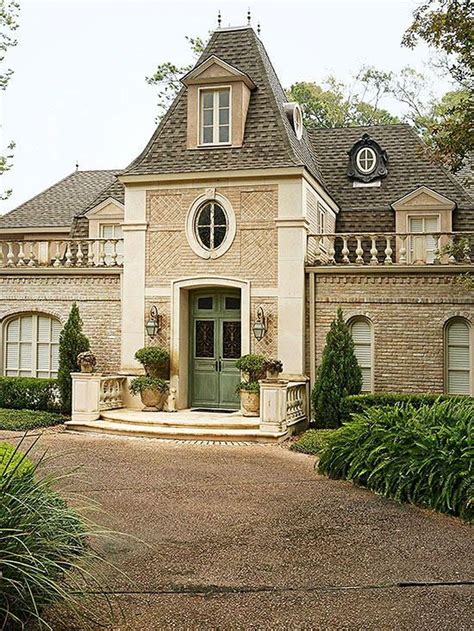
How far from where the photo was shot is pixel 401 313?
16797mm

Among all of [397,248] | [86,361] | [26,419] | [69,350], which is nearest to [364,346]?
[397,248]

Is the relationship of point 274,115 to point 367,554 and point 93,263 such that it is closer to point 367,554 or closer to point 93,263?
point 93,263

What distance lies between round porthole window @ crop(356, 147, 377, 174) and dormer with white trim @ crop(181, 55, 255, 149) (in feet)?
15.3

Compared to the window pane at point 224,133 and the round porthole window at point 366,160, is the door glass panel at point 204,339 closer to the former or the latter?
the window pane at point 224,133

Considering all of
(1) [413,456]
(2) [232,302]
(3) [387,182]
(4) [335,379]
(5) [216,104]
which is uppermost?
(5) [216,104]

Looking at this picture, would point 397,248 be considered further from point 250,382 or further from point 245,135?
point 250,382

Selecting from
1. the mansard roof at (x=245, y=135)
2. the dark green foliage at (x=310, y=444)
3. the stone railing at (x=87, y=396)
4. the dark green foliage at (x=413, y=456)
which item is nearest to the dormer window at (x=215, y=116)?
the mansard roof at (x=245, y=135)

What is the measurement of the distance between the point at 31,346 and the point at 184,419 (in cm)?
553

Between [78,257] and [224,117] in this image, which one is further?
[78,257]

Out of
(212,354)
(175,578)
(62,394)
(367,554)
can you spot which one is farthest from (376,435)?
(62,394)

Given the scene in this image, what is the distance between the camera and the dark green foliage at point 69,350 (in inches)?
698

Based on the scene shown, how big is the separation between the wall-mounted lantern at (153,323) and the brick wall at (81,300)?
1059mm

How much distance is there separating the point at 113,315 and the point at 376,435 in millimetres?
9572

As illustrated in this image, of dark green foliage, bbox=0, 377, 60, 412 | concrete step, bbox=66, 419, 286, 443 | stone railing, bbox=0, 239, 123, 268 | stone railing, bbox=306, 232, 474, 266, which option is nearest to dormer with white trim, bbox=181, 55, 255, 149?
stone railing, bbox=306, 232, 474, 266
